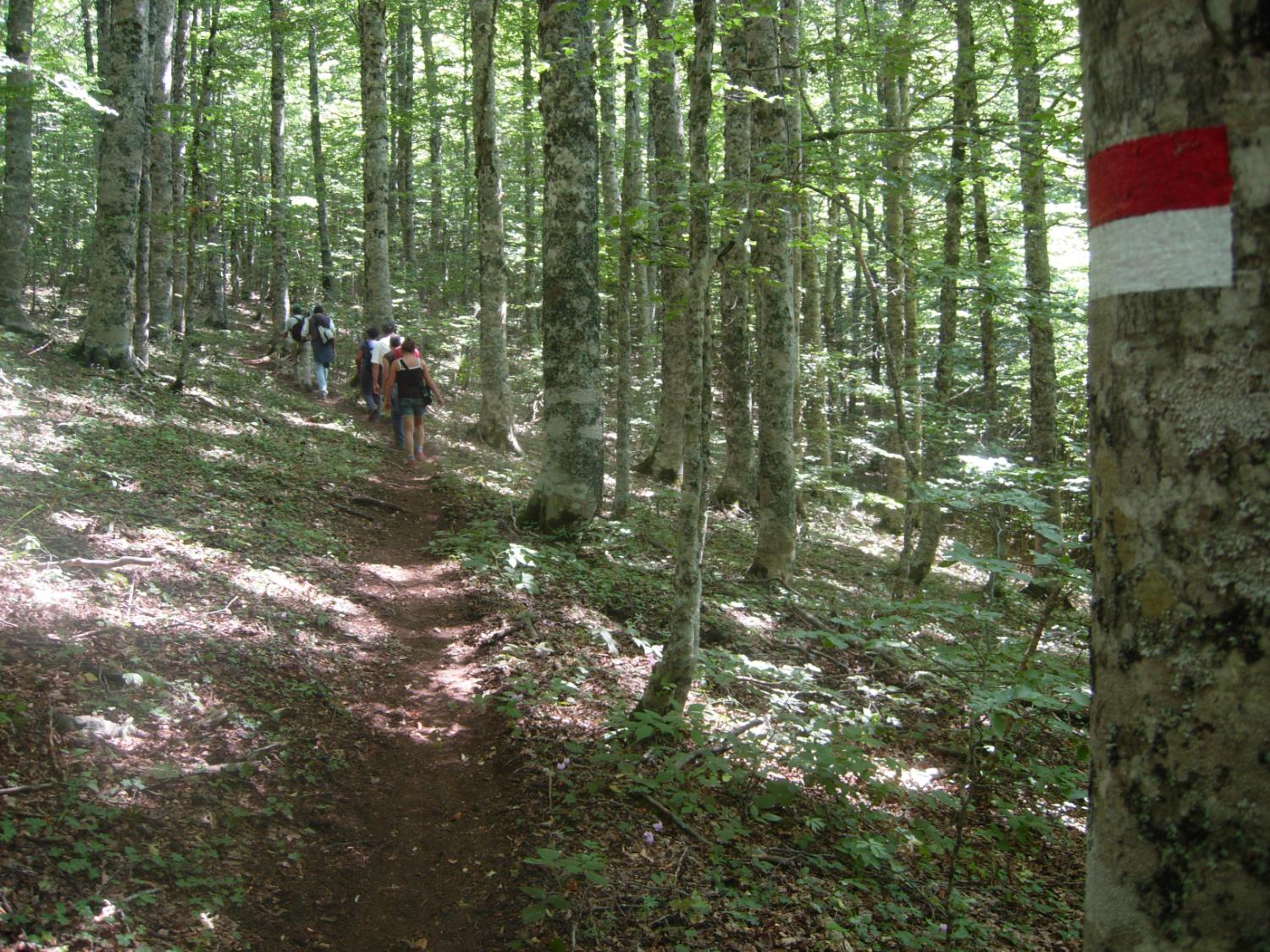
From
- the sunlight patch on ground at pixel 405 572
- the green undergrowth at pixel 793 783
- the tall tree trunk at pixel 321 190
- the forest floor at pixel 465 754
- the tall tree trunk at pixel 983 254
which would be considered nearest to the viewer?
the forest floor at pixel 465 754

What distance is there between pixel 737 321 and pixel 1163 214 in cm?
957

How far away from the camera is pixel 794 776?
4793mm

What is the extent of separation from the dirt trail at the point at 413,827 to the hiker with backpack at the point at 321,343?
37.2 ft

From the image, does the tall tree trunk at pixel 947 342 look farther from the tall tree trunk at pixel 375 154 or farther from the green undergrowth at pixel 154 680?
the tall tree trunk at pixel 375 154

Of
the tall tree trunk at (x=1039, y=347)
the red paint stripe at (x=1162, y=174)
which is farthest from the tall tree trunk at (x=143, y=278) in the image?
the tall tree trunk at (x=1039, y=347)

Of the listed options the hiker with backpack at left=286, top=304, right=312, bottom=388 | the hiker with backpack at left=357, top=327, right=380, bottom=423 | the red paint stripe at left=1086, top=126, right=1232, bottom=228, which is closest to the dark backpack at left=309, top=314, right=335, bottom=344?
the hiker with backpack at left=286, top=304, right=312, bottom=388

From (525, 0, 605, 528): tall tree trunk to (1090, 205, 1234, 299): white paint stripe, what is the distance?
6875 mm

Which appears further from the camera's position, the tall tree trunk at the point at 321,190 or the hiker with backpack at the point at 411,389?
the tall tree trunk at the point at 321,190

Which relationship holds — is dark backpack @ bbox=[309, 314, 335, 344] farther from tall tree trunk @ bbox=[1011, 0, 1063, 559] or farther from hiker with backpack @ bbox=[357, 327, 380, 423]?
tall tree trunk @ bbox=[1011, 0, 1063, 559]

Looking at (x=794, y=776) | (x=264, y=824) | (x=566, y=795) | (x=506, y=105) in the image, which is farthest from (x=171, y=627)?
(x=506, y=105)

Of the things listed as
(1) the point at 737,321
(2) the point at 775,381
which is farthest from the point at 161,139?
(2) the point at 775,381

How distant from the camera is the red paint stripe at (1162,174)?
4.05 feet

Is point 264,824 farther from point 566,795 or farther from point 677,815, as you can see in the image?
point 677,815

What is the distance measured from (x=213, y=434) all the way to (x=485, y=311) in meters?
4.72
